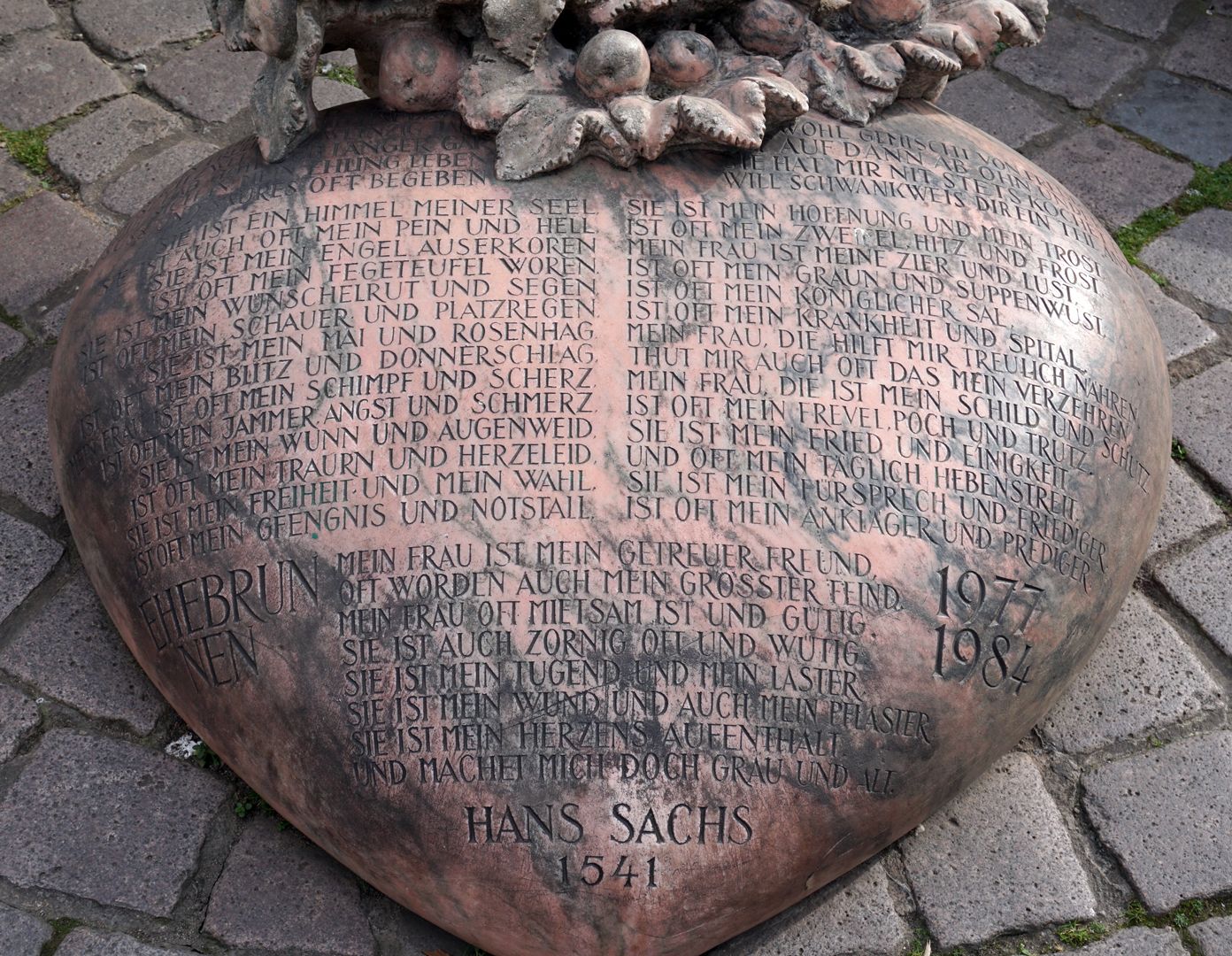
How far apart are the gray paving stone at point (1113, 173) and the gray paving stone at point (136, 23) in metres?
2.40

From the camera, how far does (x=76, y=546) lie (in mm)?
Result: 2596

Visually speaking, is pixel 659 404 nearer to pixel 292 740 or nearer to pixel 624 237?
pixel 624 237

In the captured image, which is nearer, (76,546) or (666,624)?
(666,624)

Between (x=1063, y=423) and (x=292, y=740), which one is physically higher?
(x=1063, y=423)

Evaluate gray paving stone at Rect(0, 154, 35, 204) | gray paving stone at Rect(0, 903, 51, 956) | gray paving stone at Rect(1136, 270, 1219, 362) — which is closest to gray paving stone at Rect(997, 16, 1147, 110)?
gray paving stone at Rect(1136, 270, 1219, 362)

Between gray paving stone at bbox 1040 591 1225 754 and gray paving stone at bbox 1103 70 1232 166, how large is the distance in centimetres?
164

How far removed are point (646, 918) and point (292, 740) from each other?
606 millimetres

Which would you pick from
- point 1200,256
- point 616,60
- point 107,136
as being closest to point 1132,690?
point 1200,256

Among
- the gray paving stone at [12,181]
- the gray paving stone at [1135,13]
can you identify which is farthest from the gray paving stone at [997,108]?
the gray paving stone at [12,181]

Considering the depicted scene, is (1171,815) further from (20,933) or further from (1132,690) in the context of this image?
(20,933)

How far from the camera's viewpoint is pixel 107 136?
355 centimetres

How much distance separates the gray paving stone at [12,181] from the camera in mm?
3383

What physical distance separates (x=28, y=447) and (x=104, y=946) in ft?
3.69

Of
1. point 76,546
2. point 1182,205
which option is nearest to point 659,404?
point 76,546
